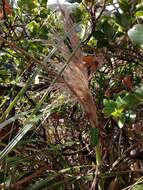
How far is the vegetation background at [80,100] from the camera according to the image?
109 cm

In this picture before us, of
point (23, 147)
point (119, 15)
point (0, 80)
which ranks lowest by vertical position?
point (23, 147)

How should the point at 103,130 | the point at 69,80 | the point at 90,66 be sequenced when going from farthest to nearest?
the point at 103,130 < the point at 90,66 < the point at 69,80

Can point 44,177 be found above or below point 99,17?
below

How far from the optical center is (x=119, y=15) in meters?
1.21

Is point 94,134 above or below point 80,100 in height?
below

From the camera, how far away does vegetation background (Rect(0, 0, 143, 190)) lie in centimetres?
109

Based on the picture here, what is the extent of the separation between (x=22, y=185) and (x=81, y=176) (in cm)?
19

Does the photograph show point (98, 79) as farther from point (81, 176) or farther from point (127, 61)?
point (81, 176)

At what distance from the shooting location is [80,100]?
1101mm

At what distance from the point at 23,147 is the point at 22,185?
115mm

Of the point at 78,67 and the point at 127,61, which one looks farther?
the point at 127,61

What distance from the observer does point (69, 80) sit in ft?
3.53

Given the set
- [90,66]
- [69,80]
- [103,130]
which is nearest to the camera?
[69,80]

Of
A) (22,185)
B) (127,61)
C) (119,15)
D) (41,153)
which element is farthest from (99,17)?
(22,185)
